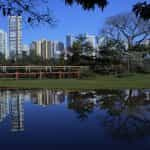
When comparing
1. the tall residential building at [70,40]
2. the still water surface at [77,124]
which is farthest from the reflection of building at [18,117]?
the tall residential building at [70,40]

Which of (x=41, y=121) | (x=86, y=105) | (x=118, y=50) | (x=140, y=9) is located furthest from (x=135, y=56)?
(x=140, y=9)

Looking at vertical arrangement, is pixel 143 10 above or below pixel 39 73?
above

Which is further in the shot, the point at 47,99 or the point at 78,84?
the point at 78,84

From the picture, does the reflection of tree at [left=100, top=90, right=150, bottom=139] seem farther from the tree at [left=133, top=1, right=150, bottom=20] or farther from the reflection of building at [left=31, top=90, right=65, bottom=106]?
the tree at [left=133, top=1, right=150, bottom=20]

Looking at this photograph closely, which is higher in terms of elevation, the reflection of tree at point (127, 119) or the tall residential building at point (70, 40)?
the tall residential building at point (70, 40)

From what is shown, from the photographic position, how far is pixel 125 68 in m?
63.8

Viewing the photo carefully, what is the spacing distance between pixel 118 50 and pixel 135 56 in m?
3.99

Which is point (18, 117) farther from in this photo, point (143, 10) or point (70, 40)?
point (70, 40)

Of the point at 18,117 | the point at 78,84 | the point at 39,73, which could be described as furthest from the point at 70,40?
Answer: the point at 18,117

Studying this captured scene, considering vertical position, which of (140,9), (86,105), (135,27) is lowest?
(86,105)

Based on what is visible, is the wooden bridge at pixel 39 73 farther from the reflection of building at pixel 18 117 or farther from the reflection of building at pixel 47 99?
the reflection of building at pixel 18 117

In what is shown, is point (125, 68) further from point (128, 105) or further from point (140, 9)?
point (140, 9)

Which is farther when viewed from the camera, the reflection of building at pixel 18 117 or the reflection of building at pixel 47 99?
the reflection of building at pixel 47 99

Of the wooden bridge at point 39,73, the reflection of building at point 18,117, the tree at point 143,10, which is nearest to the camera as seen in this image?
the tree at point 143,10
